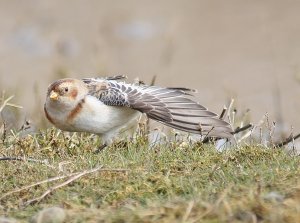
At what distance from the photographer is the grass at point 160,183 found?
479 cm

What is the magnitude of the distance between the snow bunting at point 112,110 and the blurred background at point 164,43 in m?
5.27

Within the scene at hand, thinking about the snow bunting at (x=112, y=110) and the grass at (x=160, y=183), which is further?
the snow bunting at (x=112, y=110)

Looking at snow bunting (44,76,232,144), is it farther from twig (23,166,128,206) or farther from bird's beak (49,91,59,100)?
twig (23,166,128,206)

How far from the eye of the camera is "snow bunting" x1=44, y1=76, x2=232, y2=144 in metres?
7.21

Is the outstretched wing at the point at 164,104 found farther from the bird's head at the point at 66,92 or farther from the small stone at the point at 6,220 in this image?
the small stone at the point at 6,220

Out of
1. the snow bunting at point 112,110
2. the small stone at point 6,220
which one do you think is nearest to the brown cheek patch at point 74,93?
the snow bunting at point 112,110

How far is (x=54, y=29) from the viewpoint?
1653cm

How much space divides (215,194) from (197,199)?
0.90 ft

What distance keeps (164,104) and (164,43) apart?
330 inches

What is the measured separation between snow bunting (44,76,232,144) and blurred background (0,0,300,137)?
5.27m

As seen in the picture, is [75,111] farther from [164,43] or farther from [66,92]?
[164,43]

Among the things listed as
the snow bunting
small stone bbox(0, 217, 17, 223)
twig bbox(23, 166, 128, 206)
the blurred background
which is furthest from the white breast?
the blurred background

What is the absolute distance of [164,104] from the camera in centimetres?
759

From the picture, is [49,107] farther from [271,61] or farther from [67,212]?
[271,61]
